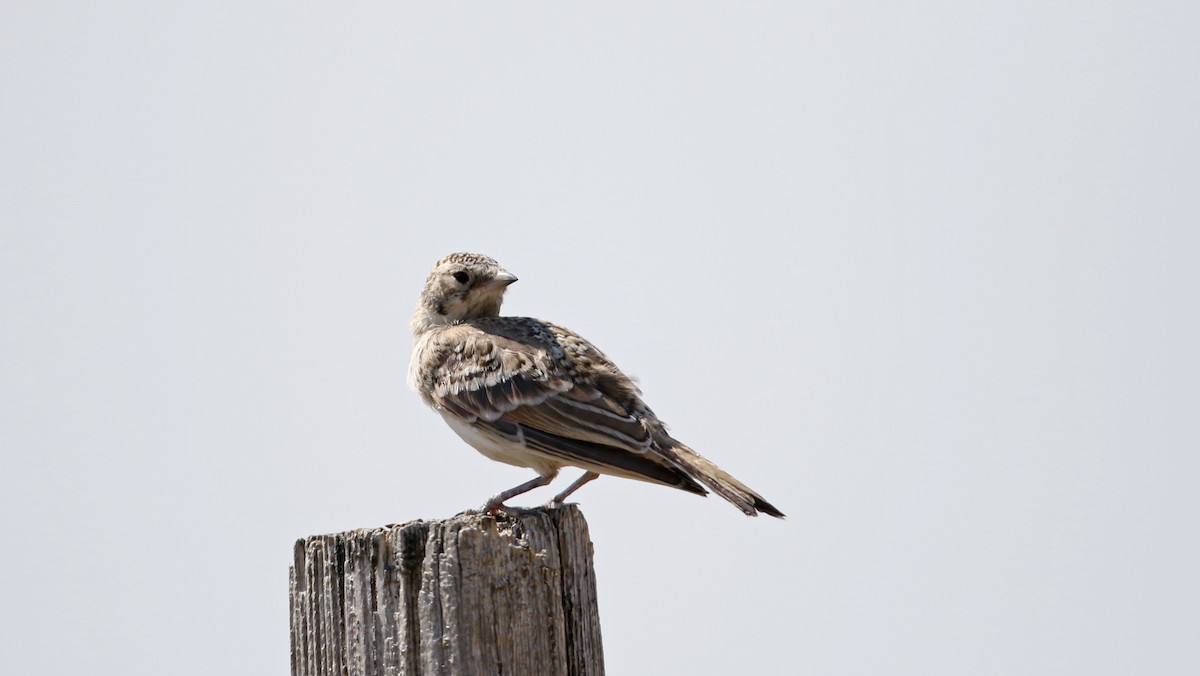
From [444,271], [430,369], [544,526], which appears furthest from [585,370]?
[544,526]

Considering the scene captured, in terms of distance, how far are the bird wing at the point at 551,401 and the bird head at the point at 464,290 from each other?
57 centimetres

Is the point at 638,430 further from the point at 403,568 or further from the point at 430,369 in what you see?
the point at 403,568

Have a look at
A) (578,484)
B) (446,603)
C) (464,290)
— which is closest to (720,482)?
(578,484)

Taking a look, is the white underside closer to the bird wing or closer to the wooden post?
the bird wing

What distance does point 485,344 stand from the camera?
7.56m

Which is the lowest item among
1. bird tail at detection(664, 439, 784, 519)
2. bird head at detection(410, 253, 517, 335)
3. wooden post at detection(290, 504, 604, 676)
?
wooden post at detection(290, 504, 604, 676)

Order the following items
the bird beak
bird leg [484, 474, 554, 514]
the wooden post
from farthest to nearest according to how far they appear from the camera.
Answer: the bird beak, bird leg [484, 474, 554, 514], the wooden post

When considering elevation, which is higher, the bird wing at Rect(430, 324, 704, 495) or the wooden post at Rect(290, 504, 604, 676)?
the bird wing at Rect(430, 324, 704, 495)

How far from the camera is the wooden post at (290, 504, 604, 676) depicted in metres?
3.91

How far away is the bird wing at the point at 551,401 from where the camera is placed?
636 cm

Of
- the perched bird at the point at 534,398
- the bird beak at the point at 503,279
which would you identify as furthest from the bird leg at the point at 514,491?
the bird beak at the point at 503,279

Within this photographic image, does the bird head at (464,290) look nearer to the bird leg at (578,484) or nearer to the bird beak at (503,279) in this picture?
the bird beak at (503,279)

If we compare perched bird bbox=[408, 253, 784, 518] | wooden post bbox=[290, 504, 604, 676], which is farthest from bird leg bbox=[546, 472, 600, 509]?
wooden post bbox=[290, 504, 604, 676]

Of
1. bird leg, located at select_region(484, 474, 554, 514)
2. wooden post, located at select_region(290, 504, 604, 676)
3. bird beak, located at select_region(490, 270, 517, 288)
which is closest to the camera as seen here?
wooden post, located at select_region(290, 504, 604, 676)
